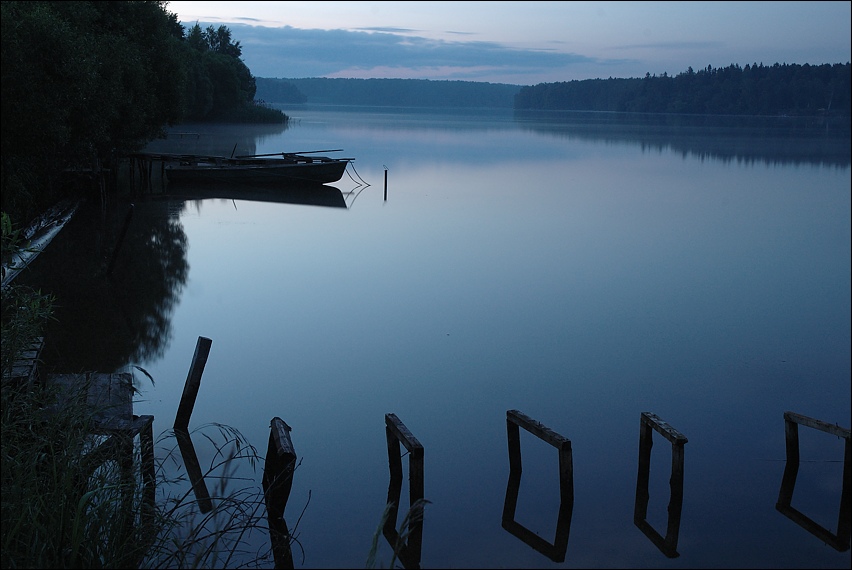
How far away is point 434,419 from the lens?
33.3 ft

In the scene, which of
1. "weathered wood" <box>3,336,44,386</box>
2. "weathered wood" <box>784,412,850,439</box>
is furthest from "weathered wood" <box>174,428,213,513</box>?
"weathered wood" <box>784,412,850,439</box>

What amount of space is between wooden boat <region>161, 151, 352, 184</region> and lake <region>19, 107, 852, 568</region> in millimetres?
1926

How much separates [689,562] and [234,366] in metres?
7.10

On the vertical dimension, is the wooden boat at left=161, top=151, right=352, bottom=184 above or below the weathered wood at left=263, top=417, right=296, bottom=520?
above

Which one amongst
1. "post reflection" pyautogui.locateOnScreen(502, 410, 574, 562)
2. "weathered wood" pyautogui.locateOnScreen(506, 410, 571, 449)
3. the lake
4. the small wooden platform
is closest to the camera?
the small wooden platform

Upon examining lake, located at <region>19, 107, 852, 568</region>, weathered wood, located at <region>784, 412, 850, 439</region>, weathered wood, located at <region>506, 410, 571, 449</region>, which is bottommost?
lake, located at <region>19, 107, 852, 568</region>

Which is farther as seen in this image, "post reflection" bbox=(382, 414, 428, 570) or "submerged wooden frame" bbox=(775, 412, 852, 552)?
"submerged wooden frame" bbox=(775, 412, 852, 552)

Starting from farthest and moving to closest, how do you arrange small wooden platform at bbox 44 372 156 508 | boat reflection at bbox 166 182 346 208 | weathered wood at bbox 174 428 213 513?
boat reflection at bbox 166 182 346 208 < weathered wood at bbox 174 428 213 513 < small wooden platform at bbox 44 372 156 508

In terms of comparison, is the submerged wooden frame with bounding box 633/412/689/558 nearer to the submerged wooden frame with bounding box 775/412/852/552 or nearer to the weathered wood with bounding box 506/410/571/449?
the weathered wood with bounding box 506/410/571/449

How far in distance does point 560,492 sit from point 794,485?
2630 millimetres

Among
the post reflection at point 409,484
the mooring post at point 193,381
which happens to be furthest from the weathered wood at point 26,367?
the post reflection at point 409,484

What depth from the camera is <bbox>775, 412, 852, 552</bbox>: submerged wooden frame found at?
23.8ft

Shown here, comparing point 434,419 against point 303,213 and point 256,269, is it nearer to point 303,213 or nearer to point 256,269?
point 256,269

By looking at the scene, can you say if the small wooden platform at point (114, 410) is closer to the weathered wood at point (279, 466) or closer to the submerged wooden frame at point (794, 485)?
the weathered wood at point (279, 466)
